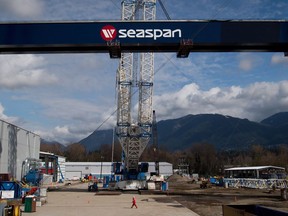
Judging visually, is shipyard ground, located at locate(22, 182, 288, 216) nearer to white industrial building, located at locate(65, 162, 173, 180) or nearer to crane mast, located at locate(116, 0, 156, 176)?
crane mast, located at locate(116, 0, 156, 176)

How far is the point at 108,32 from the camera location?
22.6 m

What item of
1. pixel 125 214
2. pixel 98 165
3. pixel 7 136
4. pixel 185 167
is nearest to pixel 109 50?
pixel 125 214

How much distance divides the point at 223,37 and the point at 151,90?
43491 mm

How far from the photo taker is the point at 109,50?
74.8ft

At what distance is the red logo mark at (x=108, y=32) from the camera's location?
22.6 meters

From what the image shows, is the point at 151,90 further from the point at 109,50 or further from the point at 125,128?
the point at 109,50

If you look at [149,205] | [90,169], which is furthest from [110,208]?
[90,169]

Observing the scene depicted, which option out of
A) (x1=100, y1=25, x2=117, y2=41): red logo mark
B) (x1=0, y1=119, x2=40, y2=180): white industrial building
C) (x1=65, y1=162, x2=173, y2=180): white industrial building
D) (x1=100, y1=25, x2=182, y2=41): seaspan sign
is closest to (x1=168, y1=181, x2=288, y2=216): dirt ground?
(x1=100, y1=25, x2=182, y2=41): seaspan sign

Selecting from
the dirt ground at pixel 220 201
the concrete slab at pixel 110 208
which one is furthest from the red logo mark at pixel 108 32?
the dirt ground at pixel 220 201

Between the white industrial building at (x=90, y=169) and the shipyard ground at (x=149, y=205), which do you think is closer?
the shipyard ground at (x=149, y=205)

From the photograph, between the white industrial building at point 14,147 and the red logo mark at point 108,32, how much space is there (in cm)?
2265

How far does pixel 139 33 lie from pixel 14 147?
31197 millimetres

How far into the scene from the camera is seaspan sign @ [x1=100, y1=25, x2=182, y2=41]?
22.4 m

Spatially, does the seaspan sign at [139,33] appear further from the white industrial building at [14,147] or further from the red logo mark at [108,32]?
the white industrial building at [14,147]
